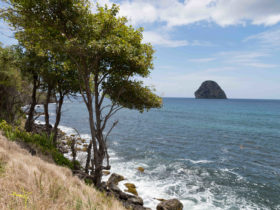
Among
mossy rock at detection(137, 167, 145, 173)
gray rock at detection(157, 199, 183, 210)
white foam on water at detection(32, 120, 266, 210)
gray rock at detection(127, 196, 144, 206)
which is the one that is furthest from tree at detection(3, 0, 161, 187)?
mossy rock at detection(137, 167, 145, 173)

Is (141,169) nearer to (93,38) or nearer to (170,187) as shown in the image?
(170,187)

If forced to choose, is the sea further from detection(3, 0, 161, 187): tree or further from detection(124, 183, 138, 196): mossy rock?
detection(3, 0, 161, 187): tree

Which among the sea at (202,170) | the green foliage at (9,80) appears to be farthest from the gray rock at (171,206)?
the green foliage at (9,80)

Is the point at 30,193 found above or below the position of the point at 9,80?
below

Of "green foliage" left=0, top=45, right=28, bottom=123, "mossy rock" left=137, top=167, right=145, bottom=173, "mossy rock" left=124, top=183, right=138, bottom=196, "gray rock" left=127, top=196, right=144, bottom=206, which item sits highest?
"green foliage" left=0, top=45, right=28, bottom=123

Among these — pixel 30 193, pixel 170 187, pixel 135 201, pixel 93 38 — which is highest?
pixel 93 38

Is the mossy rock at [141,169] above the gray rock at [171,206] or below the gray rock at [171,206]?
below

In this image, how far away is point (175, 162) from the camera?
25.7 metres

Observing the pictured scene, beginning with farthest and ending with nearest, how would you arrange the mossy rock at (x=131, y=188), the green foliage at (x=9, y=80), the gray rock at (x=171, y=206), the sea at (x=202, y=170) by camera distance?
the green foliage at (x=9, y=80)
the mossy rock at (x=131, y=188)
the sea at (x=202, y=170)
the gray rock at (x=171, y=206)

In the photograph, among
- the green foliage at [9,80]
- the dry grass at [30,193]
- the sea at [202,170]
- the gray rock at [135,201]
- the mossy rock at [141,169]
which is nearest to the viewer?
the dry grass at [30,193]

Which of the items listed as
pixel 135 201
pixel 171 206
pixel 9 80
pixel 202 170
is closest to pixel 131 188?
pixel 135 201

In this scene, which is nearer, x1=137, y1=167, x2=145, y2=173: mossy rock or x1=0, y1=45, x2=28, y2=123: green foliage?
x1=0, y1=45, x2=28, y2=123: green foliage

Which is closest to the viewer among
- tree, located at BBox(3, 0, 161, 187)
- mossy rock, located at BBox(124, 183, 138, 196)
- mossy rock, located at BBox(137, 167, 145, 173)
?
tree, located at BBox(3, 0, 161, 187)

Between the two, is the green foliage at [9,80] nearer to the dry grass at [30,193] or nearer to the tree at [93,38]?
the tree at [93,38]
